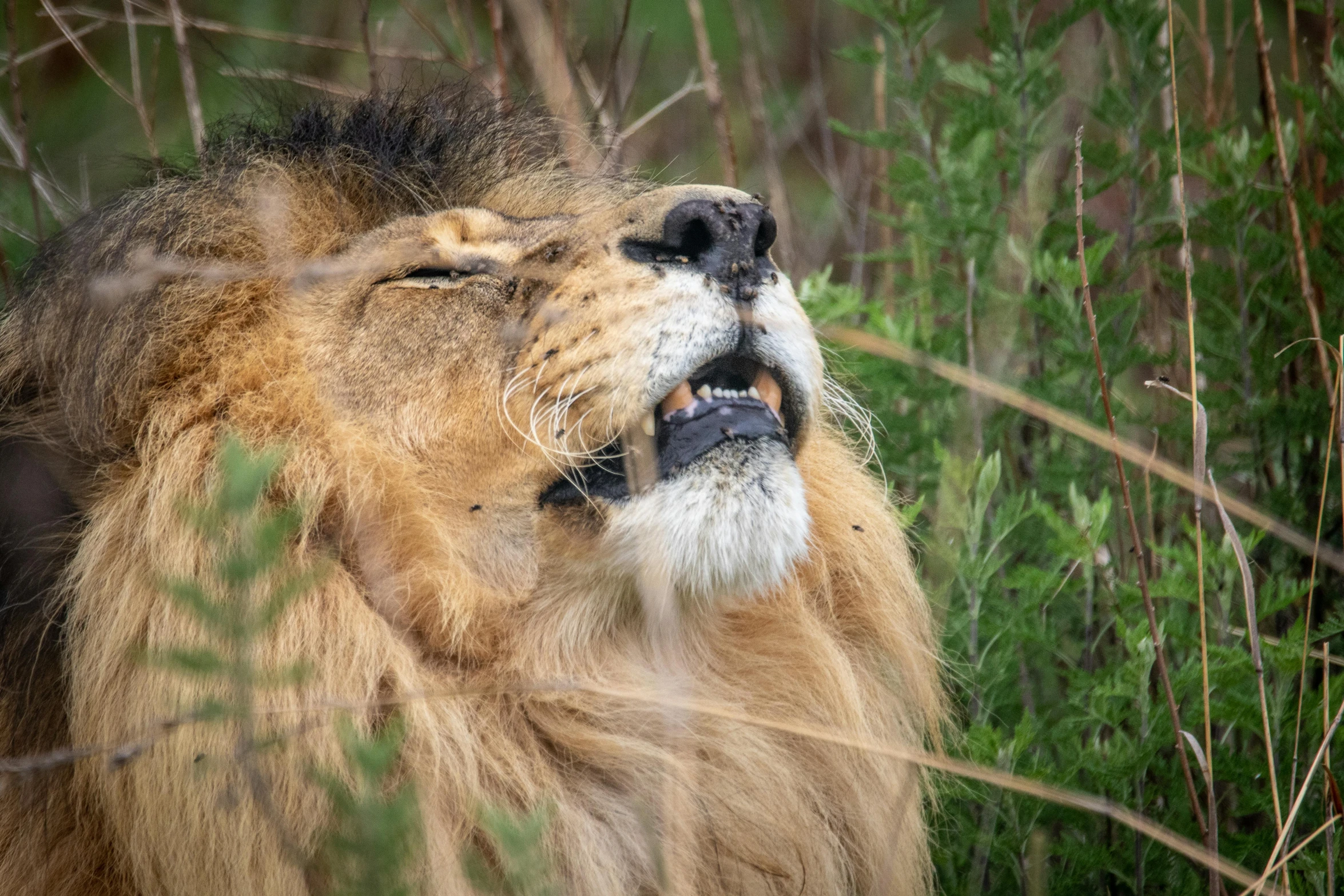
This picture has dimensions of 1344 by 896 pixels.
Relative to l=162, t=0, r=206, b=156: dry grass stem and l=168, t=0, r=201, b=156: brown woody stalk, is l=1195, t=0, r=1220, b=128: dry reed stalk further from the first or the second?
l=162, t=0, r=206, b=156: dry grass stem

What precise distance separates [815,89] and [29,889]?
193 inches

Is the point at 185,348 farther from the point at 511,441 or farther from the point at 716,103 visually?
the point at 716,103

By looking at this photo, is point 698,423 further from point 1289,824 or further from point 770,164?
point 770,164

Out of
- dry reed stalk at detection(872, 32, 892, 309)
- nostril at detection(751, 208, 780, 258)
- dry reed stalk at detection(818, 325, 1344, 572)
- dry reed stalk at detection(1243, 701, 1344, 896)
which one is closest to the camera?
dry reed stalk at detection(1243, 701, 1344, 896)

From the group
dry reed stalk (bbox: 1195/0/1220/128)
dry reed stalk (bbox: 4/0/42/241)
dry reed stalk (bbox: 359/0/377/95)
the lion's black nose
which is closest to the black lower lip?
the lion's black nose

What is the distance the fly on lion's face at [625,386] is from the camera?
2.47m

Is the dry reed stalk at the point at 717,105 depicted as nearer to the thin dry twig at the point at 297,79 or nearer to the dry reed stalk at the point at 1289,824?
the thin dry twig at the point at 297,79

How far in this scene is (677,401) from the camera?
2510 millimetres

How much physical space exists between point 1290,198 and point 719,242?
1.94 metres

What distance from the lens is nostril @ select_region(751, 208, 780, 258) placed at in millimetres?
2594

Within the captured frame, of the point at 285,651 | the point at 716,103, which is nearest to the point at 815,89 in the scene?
the point at 716,103

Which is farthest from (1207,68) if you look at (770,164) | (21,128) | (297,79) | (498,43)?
(21,128)

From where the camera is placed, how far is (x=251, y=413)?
2.56 m

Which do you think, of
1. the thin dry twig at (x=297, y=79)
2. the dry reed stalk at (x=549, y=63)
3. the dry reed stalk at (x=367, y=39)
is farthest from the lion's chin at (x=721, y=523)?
the dry reed stalk at (x=367, y=39)
